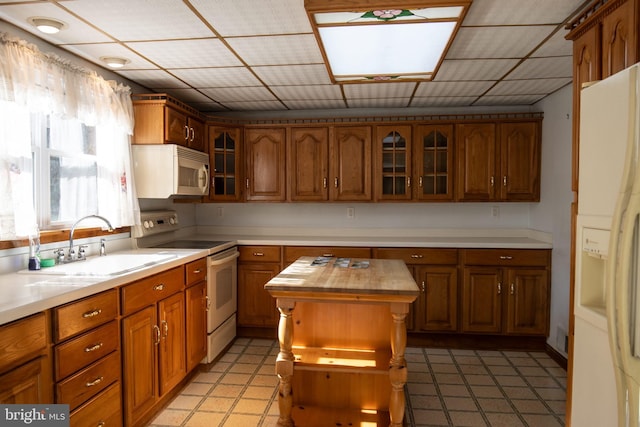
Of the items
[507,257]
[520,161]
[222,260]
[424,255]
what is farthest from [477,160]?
[222,260]

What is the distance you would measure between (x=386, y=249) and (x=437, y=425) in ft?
5.29

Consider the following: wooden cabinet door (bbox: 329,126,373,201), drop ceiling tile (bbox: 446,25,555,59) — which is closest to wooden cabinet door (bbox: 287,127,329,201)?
wooden cabinet door (bbox: 329,126,373,201)

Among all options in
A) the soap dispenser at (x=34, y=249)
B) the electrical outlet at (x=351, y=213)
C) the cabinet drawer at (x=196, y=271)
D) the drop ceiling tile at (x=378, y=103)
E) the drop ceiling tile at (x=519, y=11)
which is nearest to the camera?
the drop ceiling tile at (x=519, y=11)

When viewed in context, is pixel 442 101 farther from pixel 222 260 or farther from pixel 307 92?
pixel 222 260

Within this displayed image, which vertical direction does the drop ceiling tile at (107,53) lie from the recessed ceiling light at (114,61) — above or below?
above

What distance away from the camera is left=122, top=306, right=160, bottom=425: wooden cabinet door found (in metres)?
2.17

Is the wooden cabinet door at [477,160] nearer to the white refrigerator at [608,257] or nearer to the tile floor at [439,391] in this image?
the tile floor at [439,391]

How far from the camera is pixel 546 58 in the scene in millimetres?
2756

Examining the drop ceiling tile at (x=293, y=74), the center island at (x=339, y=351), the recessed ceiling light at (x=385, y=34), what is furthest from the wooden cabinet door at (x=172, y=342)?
the recessed ceiling light at (x=385, y=34)

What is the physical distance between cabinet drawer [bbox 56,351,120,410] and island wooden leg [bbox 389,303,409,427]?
139cm

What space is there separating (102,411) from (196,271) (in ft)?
3.92

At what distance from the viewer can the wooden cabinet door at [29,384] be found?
4.69 ft

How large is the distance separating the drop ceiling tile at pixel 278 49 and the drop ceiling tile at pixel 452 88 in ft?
3.62

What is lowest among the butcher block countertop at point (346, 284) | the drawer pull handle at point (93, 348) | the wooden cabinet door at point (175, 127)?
the drawer pull handle at point (93, 348)
